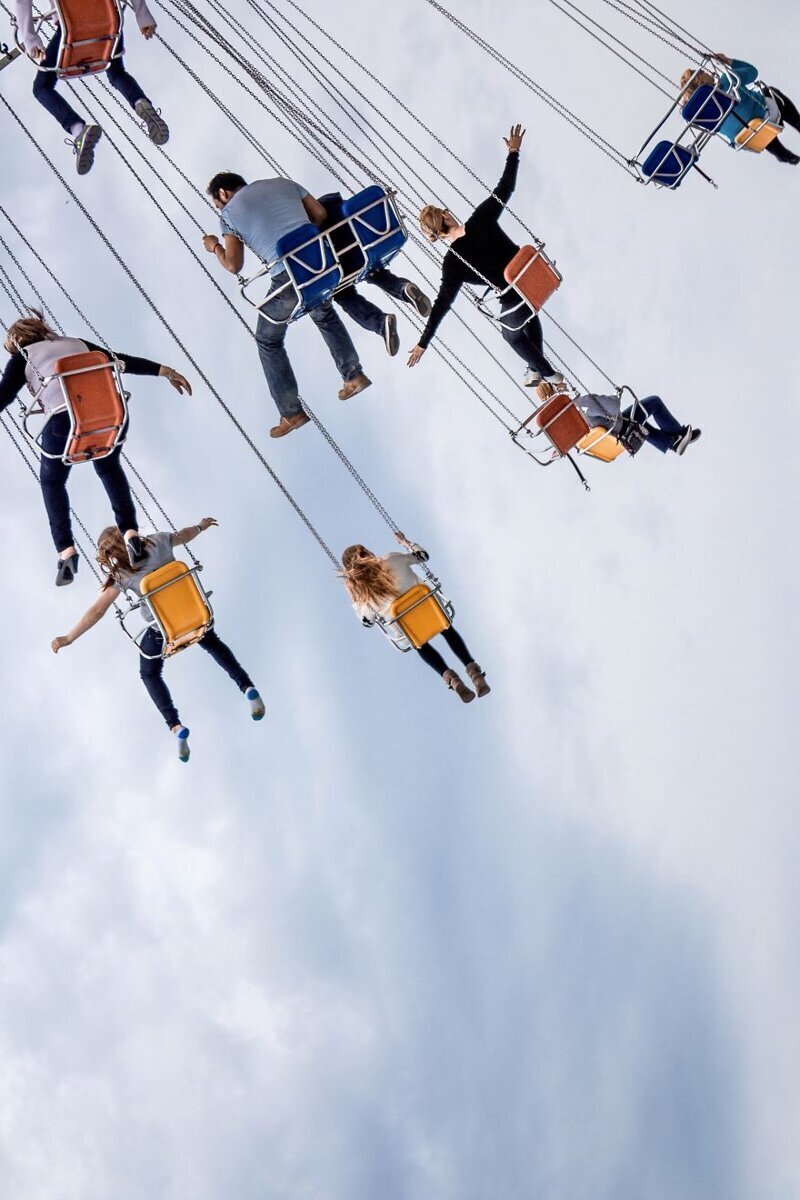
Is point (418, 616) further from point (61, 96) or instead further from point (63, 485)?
point (61, 96)

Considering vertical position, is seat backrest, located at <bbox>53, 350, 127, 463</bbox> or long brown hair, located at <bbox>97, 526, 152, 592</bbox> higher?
seat backrest, located at <bbox>53, 350, 127, 463</bbox>

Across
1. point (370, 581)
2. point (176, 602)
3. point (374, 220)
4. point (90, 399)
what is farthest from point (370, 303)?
point (176, 602)

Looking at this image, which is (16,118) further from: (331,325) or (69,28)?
(331,325)

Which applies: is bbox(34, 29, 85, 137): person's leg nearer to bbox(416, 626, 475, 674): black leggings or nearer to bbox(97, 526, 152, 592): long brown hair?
bbox(97, 526, 152, 592): long brown hair

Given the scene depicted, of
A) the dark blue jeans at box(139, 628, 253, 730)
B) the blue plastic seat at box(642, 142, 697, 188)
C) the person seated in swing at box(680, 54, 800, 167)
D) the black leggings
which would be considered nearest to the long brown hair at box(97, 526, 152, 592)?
the dark blue jeans at box(139, 628, 253, 730)

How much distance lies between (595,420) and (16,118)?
16.3 ft

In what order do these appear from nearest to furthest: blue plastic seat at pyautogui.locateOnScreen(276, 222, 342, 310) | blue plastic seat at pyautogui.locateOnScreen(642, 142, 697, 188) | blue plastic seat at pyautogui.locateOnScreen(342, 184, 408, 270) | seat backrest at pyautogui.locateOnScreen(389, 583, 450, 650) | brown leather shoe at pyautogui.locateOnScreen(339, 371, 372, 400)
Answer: blue plastic seat at pyautogui.locateOnScreen(276, 222, 342, 310), blue plastic seat at pyautogui.locateOnScreen(342, 184, 408, 270), seat backrest at pyautogui.locateOnScreen(389, 583, 450, 650), brown leather shoe at pyautogui.locateOnScreen(339, 371, 372, 400), blue plastic seat at pyautogui.locateOnScreen(642, 142, 697, 188)

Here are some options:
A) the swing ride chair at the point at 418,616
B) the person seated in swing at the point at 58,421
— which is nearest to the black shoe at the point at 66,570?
the person seated in swing at the point at 58,421

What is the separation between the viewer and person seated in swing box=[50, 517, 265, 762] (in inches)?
405

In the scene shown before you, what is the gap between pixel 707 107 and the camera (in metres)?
11.1

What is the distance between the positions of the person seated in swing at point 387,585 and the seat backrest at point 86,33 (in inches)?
149

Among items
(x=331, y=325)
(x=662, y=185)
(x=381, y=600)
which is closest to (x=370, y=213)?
(x=331, y=325)

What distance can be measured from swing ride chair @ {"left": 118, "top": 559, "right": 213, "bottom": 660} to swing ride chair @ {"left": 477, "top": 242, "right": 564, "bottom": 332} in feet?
9.31

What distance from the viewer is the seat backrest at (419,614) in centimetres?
1023
